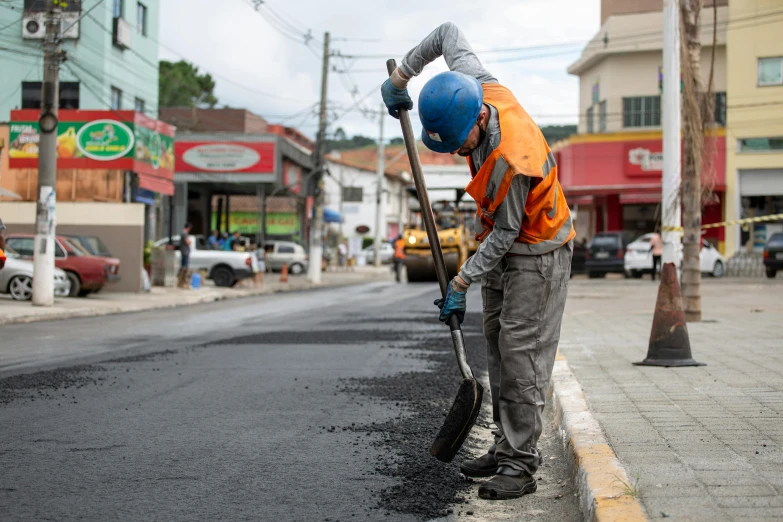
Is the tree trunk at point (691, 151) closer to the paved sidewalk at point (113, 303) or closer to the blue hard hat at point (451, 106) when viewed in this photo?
the blue hard hat at point (451, 106)

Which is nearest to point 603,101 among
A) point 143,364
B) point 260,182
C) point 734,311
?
point 260,182

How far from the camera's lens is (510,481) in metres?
4.25

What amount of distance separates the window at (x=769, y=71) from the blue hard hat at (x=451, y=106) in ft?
121

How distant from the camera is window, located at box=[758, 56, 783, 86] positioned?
37.4 meters

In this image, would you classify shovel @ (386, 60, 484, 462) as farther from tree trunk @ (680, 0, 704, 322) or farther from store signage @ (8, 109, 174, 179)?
store signage @ (8, 109, 174, 179)

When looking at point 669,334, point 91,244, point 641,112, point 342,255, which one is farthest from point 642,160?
point 669,334

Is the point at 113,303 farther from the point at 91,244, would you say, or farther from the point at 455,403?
the point at 455,403

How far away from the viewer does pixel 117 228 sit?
80.4ft

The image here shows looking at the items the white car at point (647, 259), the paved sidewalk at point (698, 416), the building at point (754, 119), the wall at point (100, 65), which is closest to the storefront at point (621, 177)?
the building at point (754, 119)

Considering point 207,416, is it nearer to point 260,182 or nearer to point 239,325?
point 239,325

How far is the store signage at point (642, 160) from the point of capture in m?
40.2

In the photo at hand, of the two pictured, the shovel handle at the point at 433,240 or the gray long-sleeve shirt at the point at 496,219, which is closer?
the gray long-sleeve shirt at the point at 496,219

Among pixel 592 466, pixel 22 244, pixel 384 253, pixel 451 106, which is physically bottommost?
pixel 592 466

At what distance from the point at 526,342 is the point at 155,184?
24.4 metres
